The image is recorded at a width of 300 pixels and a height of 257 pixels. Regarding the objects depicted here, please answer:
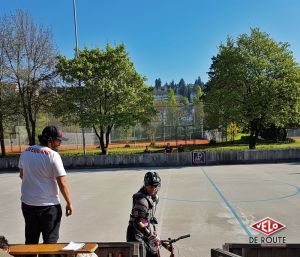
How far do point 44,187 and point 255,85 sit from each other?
28.0m

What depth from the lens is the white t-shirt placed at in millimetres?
4941

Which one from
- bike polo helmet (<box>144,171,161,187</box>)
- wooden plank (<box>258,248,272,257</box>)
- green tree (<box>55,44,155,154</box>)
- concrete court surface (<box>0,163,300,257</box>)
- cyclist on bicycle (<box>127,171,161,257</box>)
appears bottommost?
concrete court surface (<box>0,163,300,257</box>)

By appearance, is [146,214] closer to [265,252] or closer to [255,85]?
[265,252]

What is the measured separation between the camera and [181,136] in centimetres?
4053

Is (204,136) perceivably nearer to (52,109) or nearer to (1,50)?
(52,109)

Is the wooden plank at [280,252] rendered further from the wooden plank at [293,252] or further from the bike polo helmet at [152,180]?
the bike polo helmet at [152,180]

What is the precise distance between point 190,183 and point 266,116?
627 inches

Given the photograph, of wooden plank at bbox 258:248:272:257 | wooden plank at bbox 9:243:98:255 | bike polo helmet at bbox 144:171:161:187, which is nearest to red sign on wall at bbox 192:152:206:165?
wooden plank at bbox 258:248:272:257

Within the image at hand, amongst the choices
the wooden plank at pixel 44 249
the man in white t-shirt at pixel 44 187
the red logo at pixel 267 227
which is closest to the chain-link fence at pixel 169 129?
the red logo at pixel 267 227

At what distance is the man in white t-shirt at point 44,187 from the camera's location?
4945mm

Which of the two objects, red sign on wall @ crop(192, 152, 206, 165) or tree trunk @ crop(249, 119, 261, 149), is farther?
tree trunk @ crop(249, 119, 261, 149)

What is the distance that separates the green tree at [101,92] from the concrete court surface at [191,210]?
1352cm

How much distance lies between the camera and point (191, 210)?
11.1m

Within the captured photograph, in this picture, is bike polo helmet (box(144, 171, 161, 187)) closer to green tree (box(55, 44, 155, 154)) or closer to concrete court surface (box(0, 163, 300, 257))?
concrete court surface (box(0, 163, 300, 257))
